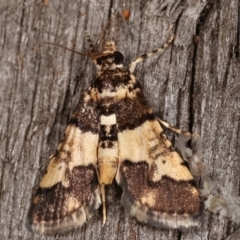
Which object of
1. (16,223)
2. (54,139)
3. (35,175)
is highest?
(54,139)

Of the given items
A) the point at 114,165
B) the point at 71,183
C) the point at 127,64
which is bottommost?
the point at 71,183

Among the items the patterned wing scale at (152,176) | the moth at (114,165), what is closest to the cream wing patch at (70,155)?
the moth at (114,165)

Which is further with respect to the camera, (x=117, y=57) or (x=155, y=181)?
(x=117, y=57)

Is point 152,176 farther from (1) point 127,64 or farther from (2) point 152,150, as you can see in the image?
(1) point 127,64

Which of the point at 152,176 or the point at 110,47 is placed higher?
the point at 110,47

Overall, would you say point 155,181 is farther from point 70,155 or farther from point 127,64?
point 127,64

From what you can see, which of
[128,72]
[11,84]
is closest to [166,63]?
[128,72]

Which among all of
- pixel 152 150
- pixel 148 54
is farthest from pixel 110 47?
pixel 152 150

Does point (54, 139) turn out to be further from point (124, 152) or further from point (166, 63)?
point (166, 63)

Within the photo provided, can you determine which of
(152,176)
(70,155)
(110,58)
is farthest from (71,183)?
(110,58)
